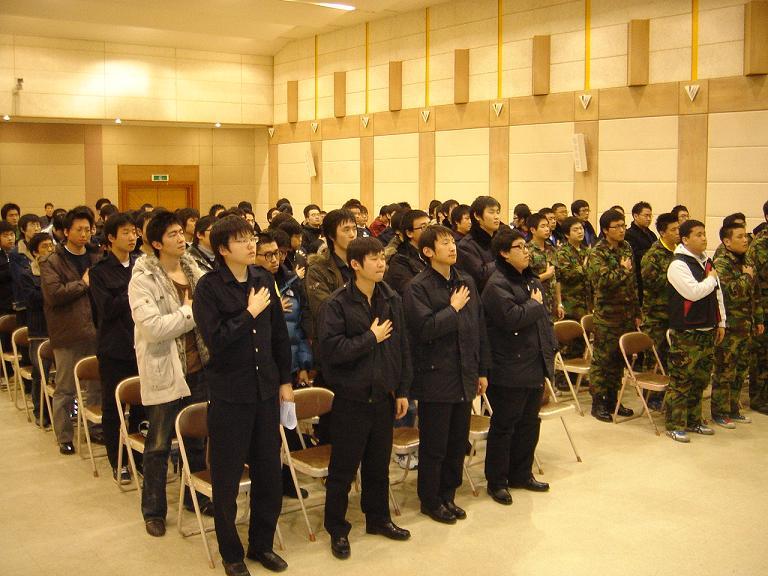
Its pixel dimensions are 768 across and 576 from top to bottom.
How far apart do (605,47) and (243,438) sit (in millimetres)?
8521

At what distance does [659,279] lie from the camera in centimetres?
691

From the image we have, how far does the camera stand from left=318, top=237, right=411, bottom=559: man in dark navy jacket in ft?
13.8

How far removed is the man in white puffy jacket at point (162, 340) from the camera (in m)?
4.30

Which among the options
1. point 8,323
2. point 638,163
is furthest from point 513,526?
point 638,163

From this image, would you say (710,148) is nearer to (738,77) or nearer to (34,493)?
(738,77)

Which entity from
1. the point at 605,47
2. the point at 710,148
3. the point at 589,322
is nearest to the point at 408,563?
the point at 589,322

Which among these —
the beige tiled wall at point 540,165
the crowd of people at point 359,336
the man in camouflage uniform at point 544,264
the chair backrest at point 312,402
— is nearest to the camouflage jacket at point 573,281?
the man in camouflage uniform at point 544,264

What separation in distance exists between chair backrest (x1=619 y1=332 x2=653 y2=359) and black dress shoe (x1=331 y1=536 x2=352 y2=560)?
313cm

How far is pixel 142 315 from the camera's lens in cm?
427

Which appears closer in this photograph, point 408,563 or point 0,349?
point 408,563

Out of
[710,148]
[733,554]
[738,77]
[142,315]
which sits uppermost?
[738,77]

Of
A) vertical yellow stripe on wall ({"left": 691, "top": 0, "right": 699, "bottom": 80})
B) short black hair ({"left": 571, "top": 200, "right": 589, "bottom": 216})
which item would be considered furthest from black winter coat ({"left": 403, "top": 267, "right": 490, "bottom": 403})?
vertical yellow stripe on wall ({"left": 691, "top": 0, "right": 699, "bottom": 80})

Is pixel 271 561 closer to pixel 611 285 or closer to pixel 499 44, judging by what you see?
pixel 611 285

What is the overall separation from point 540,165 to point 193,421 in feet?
27.1
